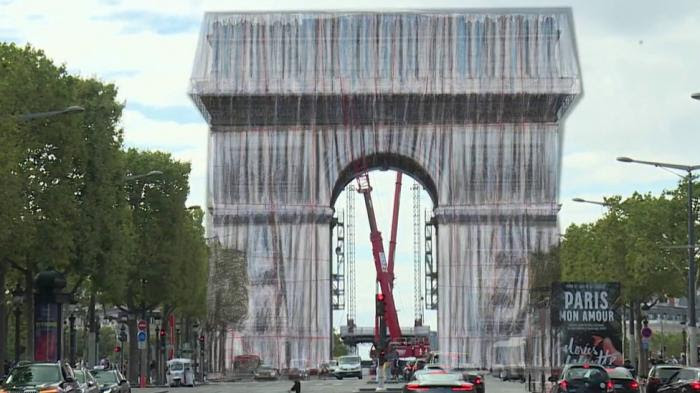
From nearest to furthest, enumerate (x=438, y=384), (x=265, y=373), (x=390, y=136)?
(x=438, y=384)
(x=265, y=373)
(x=390, y=136)

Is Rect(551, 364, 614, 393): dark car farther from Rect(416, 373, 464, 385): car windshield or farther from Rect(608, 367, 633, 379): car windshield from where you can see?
Rect(416, 373, 464, 385): car windshield

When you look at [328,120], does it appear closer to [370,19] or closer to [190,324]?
[370,19]

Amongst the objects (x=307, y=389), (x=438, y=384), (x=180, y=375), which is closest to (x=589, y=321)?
(x=438, y=384)

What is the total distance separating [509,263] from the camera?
314ft

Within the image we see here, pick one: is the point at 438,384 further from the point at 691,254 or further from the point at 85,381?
the point at 691,254

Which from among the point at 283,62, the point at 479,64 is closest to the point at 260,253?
the point at 283,62

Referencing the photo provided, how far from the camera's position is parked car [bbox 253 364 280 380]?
91.0m

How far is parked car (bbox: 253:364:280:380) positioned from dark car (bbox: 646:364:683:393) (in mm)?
47766

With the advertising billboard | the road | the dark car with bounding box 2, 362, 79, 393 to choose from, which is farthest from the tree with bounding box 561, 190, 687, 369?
the dark car with bounding box 2, 362, 79, 393

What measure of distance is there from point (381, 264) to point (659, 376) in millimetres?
71959

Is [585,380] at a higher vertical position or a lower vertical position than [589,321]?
lower

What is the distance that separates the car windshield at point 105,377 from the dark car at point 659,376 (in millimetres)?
16016

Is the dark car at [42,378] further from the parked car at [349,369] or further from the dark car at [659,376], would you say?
the parked car at [349,369]

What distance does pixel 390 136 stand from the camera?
97.1 metres
